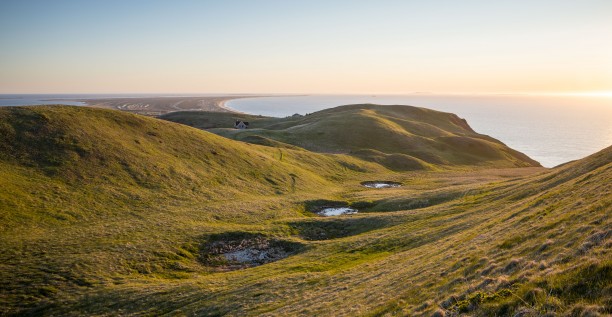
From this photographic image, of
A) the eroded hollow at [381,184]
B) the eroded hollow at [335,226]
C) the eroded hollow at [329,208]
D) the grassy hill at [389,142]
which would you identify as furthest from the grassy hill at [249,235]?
the grassy hill at [389,142]

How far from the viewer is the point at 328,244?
4378 centimetres

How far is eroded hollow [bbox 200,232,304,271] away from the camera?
41.2 metres

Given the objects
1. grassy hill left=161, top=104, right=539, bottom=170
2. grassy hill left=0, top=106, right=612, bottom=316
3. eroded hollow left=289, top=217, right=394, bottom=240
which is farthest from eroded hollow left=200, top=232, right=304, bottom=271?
grassy hill left=161, top=104, right=539, bottom=170

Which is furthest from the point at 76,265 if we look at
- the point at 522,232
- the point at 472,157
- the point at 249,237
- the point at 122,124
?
the point at 472,157

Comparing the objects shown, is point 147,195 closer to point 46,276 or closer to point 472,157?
point 46,276

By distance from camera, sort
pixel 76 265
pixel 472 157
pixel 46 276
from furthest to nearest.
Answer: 1. pixel 472 157
2. pixel 76 265
3. pixel 46 276

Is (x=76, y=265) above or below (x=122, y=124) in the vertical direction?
below

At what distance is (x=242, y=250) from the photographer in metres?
43.8

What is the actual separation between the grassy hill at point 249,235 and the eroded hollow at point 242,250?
30cm

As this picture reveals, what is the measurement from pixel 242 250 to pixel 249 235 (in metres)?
3.42

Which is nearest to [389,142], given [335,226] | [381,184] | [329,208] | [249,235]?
[381,184]

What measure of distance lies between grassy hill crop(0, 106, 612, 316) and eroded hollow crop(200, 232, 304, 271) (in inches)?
12.0

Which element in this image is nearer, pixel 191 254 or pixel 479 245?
pixel 479 245

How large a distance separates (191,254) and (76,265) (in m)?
11.1
